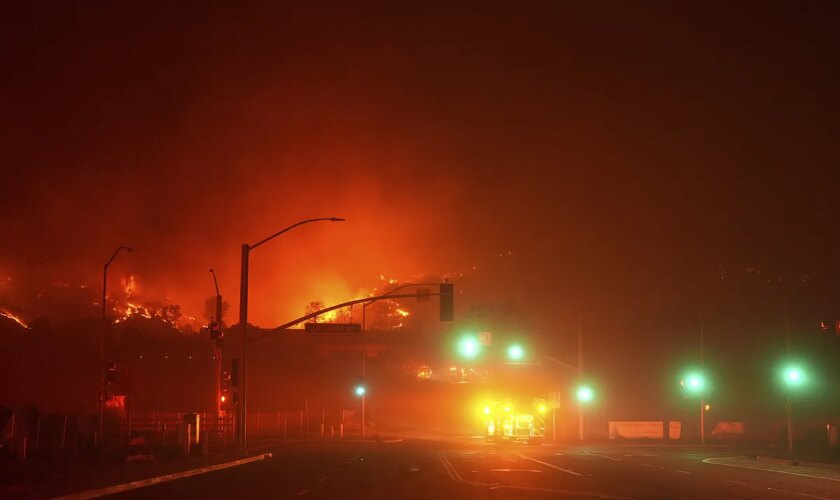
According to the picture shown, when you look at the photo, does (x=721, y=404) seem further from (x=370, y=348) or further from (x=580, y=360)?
(x=370, y=348)

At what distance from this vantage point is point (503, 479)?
103ft

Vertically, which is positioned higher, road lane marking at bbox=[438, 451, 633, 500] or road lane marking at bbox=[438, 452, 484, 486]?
road lane marking at bbox=[438, 451, 633, 500]

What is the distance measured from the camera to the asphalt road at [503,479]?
2584 cm

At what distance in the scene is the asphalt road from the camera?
2584 cm

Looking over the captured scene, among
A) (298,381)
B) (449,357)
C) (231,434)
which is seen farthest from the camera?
(449,357)

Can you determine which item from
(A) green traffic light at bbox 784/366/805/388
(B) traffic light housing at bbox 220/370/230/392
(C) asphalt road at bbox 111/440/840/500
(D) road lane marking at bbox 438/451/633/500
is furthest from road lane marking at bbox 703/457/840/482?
(B) traffic light housing at bbox 220/370/230/392

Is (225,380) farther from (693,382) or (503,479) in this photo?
(693,382)

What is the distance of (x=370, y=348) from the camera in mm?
116438

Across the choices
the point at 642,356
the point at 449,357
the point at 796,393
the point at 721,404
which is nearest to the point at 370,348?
the point at 449,357

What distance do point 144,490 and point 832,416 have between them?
179 feet

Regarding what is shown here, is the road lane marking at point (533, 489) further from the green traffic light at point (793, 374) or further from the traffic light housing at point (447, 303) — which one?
the green traffic light at point (793, 374)

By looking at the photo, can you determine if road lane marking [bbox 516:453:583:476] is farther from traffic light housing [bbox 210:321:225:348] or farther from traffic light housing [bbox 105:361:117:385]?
traffic light housing [bbox 105:361:117:385]

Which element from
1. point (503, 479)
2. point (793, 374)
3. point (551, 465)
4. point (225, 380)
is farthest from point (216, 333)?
point (793, 374)

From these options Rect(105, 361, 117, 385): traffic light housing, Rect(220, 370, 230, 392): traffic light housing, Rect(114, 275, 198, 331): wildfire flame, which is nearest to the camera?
Rect(105, 361, 117, 385): traffic light housing
